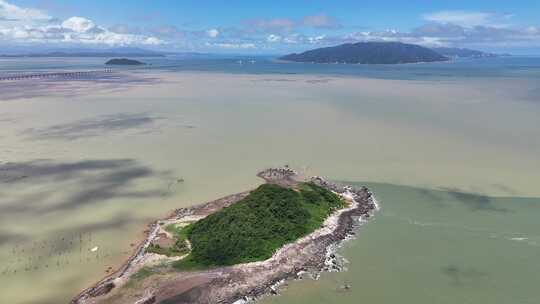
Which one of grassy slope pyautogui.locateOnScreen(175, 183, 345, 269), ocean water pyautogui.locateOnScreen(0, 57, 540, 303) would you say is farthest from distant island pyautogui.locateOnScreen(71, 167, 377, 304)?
ocean water pyautogui.locateOnScreen(0, 57, 540, 303)

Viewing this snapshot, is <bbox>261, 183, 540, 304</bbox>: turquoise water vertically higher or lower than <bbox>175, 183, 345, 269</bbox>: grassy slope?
Answer: lower

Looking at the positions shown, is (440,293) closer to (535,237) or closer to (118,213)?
(535,237)

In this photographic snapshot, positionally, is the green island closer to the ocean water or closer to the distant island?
the distant island

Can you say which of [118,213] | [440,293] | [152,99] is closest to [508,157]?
[440,293]

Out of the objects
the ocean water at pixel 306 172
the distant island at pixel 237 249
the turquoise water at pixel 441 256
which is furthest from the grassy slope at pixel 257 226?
the ocean water at pixel 306 172

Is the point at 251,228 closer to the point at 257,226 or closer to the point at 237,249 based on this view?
the point at 257,226

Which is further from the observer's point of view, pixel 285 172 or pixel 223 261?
pixel 285 172
